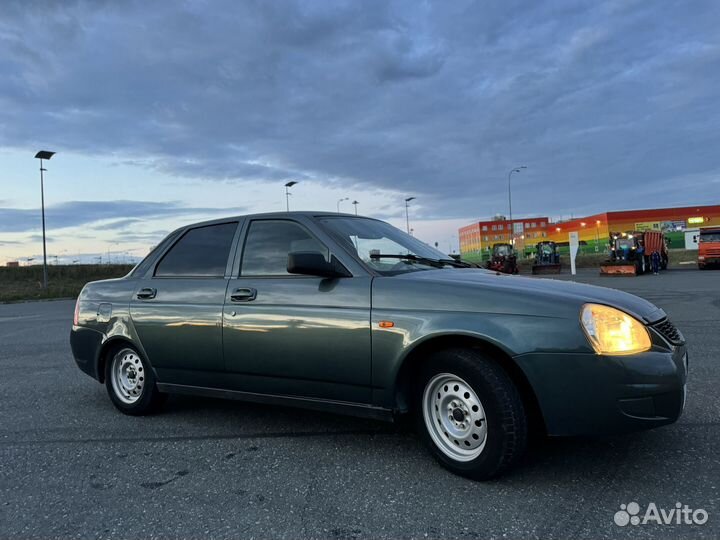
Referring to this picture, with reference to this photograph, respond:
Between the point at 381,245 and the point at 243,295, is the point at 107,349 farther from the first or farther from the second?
the point at 381,245

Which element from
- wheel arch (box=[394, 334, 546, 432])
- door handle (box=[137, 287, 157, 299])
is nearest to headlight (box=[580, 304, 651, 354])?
wheel arch (box=[394, 334, 546, 432])

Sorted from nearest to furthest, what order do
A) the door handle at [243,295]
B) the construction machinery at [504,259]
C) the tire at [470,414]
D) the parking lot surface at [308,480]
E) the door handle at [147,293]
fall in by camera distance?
1. the parking lot surface at [308,480]
2. the tire at [470,414]
3. the door handle at [243,295]
4. the door handle at [147,293]
5. the construction machinery at [504,259]

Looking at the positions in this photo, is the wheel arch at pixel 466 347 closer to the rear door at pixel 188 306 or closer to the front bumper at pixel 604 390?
the front bumper at pixel 604 390

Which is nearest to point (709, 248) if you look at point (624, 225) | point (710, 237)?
point (710, 237)

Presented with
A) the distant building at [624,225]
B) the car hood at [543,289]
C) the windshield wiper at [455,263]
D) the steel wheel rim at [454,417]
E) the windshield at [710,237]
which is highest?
the distant building at [624,225]

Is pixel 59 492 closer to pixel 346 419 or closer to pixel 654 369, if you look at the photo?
pixel 346 419

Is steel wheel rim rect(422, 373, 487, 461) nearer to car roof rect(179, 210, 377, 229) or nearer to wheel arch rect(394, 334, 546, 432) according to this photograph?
wheel arch rect(394, 334, 546, 432)

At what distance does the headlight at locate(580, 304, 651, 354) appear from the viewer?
2.80 m

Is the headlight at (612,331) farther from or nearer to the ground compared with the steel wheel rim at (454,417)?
farther from the ground

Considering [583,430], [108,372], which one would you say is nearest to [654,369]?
[583,430]

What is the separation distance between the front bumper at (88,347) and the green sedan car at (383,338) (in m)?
0.04

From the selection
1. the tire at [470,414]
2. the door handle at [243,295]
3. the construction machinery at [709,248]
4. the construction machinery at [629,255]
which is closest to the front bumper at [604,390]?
the tire at [470,414]

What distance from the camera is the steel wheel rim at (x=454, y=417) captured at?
3.02 metres

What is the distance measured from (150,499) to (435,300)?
6.25 feet
